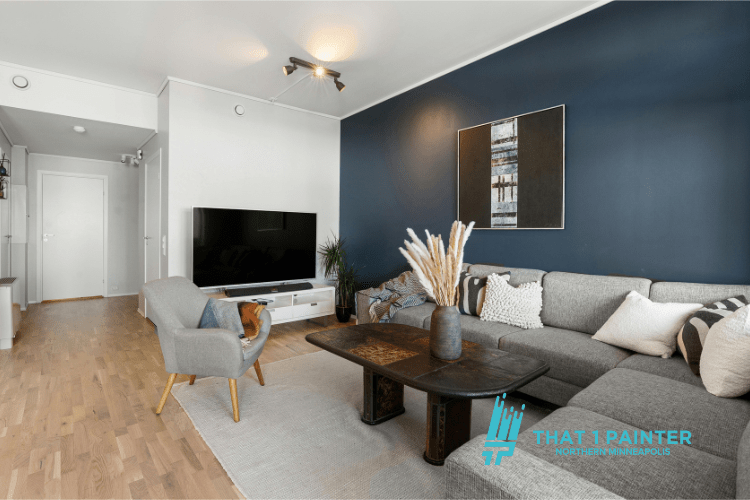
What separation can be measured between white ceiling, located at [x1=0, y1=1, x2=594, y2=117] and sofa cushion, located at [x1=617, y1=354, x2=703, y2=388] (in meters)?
2.43

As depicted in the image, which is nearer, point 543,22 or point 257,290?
point 543,22

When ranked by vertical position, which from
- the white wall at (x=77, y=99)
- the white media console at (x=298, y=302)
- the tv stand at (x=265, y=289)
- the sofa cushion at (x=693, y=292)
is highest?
the white wall at (x=77, y=99)

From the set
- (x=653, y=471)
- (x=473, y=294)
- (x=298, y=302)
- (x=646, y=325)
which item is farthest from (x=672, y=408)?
(x=298, y=302)

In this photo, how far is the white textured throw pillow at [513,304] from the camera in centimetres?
273

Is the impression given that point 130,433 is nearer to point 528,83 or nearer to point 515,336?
point 515,336

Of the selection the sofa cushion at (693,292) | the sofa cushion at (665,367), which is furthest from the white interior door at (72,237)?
the sofa cushion at (693,292)

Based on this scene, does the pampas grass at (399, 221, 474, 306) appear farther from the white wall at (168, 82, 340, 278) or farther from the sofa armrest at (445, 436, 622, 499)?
the white wall at (168, 82, 340, 278)

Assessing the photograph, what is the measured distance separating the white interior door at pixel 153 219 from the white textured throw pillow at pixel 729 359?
4.76 m

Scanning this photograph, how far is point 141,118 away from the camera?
4.34m

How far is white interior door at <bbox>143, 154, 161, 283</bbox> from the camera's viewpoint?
4414 mm

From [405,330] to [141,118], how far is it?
3972 mm

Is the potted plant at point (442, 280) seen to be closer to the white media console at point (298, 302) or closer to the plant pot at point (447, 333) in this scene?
the plant pot at point (447, 333)

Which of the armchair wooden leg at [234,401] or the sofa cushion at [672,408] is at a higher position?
the sofa cushion at [672,408]

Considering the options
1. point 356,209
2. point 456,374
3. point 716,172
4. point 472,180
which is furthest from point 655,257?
point 356,209
